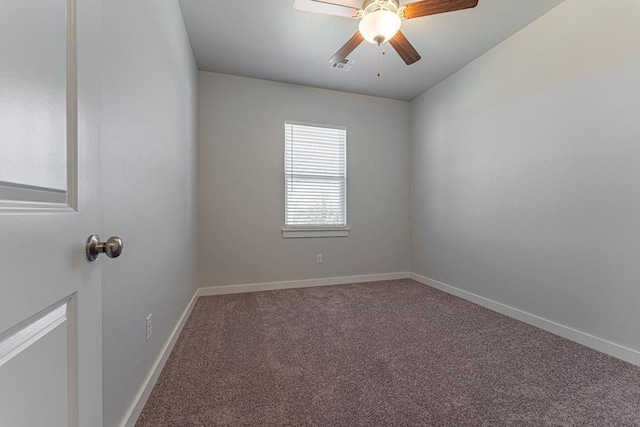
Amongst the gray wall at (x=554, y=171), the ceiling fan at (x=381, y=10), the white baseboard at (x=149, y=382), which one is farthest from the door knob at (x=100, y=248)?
the gray wall at (x=554, y=171)

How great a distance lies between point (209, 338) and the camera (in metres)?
2.12

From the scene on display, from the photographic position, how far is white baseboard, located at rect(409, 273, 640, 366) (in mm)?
1840

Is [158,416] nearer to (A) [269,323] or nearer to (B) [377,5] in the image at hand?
(A) [269,323]

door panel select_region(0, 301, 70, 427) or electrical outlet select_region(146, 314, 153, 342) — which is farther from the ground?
door panel select_region(0, 301, 70, 427)

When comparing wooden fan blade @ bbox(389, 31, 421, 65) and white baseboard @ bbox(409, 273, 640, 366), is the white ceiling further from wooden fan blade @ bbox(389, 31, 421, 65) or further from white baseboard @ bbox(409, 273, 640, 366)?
white baseboard @ bbox(409, 273, 640, 366)

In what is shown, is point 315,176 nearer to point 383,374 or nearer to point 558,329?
point 383,374

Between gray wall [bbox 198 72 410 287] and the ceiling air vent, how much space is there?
56 centimetres

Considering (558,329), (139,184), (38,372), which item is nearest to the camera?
(38,372)

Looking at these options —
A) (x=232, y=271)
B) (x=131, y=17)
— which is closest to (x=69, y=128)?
(x=131, y=17)

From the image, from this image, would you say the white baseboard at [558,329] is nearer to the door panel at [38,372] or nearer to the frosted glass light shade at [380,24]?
the frosted glass light shade at [380,24]

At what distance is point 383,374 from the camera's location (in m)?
1.65

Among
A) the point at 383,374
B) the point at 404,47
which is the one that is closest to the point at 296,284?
the point at 383,374

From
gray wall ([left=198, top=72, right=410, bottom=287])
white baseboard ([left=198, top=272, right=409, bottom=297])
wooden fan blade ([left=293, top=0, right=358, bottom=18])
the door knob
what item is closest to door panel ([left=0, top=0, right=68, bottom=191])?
the door knob

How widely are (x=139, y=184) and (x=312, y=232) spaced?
2.40 metres
